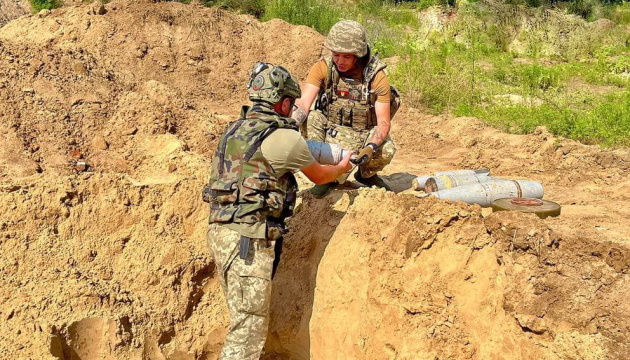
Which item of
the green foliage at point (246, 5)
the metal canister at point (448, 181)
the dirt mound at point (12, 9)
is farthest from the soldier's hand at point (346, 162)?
the dirt mound at point (12, 9)

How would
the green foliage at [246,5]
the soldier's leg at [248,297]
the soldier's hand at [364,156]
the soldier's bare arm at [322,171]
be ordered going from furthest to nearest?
the green foliage at [246,5], the soldier's hand at [364,156], the soldier's bare arm at [322,171], the soldier's leg at [248,297]

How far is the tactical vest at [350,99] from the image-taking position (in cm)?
540

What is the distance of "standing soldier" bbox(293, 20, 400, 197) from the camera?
5.12 meters

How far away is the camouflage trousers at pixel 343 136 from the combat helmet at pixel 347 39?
29.7 inches

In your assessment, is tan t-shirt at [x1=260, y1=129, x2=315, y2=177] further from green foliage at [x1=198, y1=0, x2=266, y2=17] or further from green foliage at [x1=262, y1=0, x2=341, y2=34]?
green foliage at [x1=198, y1=0, x2=266, y2=17]

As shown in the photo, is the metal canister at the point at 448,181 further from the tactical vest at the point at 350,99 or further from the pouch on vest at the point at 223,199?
the pouch on vest at the point at 223,199

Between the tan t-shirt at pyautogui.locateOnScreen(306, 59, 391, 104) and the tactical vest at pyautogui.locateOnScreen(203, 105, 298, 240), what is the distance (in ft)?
5.81

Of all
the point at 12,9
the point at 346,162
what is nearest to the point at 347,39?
the point at 346,162

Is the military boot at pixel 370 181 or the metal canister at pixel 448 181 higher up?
the metal canister at pixel 448 181

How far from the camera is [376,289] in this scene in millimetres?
4348

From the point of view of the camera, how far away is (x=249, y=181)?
360 cm

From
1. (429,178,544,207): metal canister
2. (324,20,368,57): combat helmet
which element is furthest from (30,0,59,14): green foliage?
(429,178,544,207): metal canister

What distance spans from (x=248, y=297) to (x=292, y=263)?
118 cm

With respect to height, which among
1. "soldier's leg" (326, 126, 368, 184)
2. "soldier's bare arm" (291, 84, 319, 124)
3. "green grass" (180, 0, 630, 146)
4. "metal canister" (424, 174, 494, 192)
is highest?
"soldier's bare arm" (291, 84, 319, 124)
